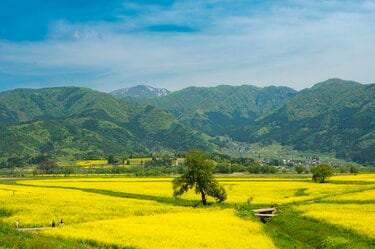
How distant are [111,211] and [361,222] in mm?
32624

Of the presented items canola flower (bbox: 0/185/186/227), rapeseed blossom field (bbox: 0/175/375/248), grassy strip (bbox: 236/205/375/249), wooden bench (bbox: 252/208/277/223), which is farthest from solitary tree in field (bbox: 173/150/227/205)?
grassy strip (bbox: 236/205/375/249)

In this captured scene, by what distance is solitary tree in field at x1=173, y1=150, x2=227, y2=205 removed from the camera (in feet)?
261

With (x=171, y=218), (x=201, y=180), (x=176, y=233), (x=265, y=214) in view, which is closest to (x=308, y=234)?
(x=176, y=233)

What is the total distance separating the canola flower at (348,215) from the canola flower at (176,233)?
30.6 ft

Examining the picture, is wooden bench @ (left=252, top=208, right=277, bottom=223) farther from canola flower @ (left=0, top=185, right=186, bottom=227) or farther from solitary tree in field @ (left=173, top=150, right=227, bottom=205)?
solitary tree in field @ (left=173, top=150, right=227, bottom=205)

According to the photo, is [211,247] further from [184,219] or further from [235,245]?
[184,219]

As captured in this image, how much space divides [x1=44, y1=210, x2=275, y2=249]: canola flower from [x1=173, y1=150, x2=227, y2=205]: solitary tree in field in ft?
74.6

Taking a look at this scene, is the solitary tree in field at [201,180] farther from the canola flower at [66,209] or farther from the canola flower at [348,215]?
the canola flower at [348,215]

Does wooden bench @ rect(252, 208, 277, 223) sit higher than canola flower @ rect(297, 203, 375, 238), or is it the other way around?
canola flower @ rect(297, 203, 375, 238)

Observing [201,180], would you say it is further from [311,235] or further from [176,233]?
[176,233]

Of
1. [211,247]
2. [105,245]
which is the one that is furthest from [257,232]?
[105,245]

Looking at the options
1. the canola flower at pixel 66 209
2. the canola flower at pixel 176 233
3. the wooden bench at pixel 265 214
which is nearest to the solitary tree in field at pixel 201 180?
the canola flower at pixel 66 209

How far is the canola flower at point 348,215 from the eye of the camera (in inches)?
1882

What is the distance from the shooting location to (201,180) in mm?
80438
